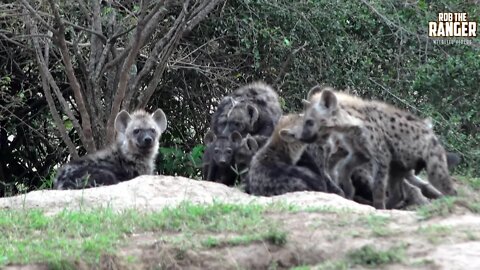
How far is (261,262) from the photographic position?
5.16 metres

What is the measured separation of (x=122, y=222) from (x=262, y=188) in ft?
5.66

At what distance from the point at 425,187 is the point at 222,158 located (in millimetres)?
1812

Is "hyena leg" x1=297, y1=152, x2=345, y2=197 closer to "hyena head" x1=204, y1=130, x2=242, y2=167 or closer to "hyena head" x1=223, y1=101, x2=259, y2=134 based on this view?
"hyena head" x1=204, y1=130, x2=242, y2=167

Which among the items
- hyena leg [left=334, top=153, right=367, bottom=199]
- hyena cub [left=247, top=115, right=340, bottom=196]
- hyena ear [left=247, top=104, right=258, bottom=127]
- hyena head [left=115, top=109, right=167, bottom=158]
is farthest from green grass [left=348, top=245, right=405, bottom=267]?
hyena ear [left=247, top=104, right=258, bottom=127]

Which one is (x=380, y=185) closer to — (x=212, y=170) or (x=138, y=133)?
(x=212, y=170)

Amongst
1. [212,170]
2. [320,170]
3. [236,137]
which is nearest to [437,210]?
[320,170]

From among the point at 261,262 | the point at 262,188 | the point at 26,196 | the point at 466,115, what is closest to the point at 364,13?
the point at 466,115

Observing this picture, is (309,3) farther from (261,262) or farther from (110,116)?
(261,262)

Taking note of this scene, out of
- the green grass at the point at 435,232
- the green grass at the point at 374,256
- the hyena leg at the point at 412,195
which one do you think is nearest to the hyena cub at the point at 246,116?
the hyena leg at the point at 412,195

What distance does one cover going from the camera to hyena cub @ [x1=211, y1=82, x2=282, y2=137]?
8.71 m

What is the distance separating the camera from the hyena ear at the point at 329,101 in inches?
278

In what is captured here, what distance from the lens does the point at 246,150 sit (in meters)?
8.27

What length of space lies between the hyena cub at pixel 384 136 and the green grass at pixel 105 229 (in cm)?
133

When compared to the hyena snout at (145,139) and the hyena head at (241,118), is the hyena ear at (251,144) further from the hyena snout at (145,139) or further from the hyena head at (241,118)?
the hyena snout at (145,139)
